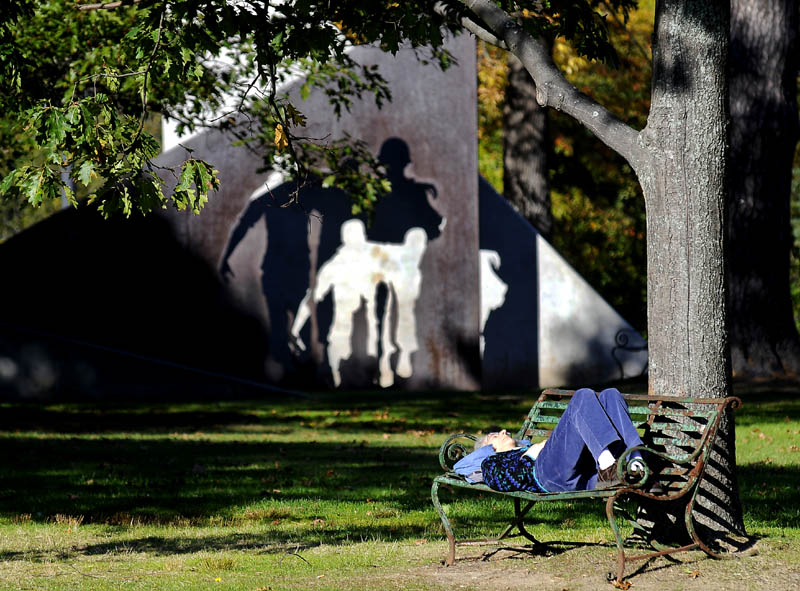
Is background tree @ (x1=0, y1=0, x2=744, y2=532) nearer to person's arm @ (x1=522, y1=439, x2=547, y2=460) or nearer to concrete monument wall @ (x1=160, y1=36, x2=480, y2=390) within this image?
person's arm @ (x1=522, y1=439, x2=547, y2=460)

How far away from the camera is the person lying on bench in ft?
18.4

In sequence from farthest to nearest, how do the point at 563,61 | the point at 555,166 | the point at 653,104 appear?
the point at 555,166 < the point at 563,61 < the point at 653,104

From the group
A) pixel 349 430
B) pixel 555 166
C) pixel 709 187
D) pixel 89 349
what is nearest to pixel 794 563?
pixel 709 187

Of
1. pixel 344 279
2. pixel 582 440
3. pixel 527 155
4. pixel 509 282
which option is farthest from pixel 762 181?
pixel 582 440

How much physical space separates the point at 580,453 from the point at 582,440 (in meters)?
0.07

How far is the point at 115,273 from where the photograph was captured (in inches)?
678

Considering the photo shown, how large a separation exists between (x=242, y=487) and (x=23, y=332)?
27.5 feet

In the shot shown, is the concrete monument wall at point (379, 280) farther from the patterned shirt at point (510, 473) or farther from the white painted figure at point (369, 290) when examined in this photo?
the patterned shirt at point (510, 473)

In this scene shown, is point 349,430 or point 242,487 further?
point 349,430

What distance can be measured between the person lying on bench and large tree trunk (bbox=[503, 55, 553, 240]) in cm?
1475

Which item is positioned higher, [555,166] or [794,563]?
[555,166]

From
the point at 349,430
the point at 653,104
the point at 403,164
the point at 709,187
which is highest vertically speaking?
the point at 403,164

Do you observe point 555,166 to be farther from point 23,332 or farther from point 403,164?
point 23,332

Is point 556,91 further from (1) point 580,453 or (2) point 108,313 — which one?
(2) point 108,313
